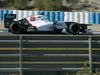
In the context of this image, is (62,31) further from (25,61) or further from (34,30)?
(25,61)

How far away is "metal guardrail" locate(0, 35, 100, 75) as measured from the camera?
26.2 ft

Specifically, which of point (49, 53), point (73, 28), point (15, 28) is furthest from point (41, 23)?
point (49, 53)

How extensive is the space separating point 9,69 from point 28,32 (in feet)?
25.8

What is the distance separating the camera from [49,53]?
26.5 ft

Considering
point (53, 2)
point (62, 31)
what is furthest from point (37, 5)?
point (62, 31)

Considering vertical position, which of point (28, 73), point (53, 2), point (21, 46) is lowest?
point (28, 73)

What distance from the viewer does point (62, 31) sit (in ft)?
53.9

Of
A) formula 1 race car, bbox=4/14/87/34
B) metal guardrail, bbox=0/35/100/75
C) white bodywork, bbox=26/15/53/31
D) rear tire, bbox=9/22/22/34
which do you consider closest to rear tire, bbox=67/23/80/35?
formula 1 race car, bbox=4/14/87/34

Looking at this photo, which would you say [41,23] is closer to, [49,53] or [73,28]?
[73,28]

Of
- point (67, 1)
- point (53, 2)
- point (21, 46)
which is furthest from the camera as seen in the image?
point (67, 1)

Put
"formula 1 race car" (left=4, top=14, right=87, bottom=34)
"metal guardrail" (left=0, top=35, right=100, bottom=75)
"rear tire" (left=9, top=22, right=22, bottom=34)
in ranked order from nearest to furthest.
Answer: "metal guardrail" (left=0, top=35, right=100, bottom=75) < "rear tire" (left=9, top=22, right=22, bottom=34) < "formula 1 race car" (left=4, top=14, right=87, bottom=34)

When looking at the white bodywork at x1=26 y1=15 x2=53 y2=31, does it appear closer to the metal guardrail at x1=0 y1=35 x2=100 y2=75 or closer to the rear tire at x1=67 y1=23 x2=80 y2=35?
the rear tire at x1=67 y1=23 x2=80 y2=35

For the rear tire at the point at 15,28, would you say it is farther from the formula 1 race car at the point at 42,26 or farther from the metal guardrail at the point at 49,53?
the metal guardrail at the point at 49,53

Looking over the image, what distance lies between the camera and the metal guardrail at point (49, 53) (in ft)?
26.2
